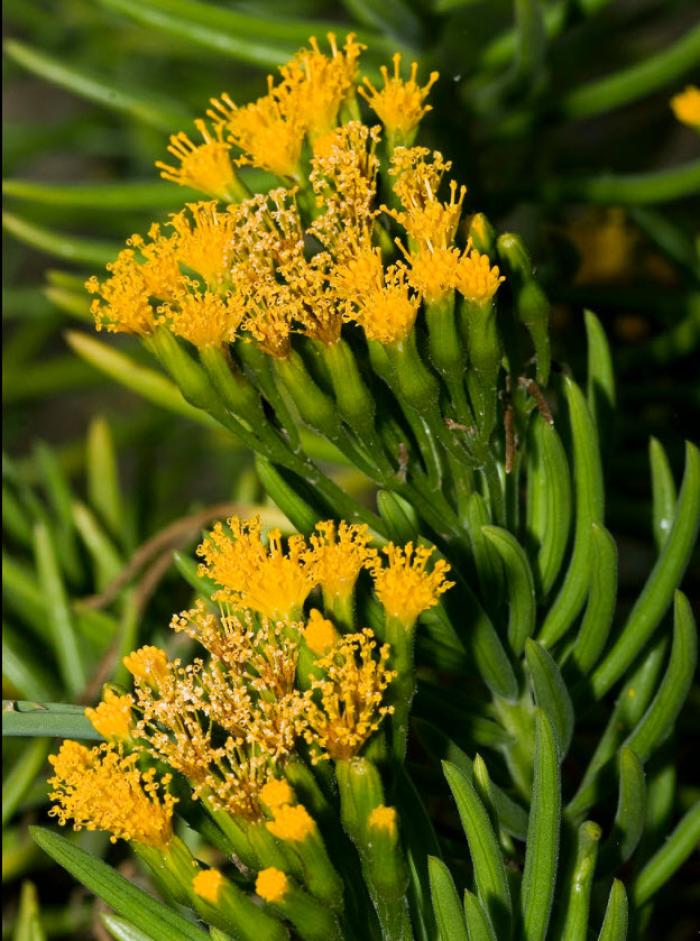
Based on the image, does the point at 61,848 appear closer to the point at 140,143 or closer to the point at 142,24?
the point at 142,24

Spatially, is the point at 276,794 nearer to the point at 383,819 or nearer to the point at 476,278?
the point at 383,819

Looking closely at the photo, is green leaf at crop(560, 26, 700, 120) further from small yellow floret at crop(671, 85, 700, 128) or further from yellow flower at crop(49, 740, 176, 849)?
yellow flower at crop(49, 740, 176, 849)

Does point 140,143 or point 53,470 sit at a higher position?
point 140,143

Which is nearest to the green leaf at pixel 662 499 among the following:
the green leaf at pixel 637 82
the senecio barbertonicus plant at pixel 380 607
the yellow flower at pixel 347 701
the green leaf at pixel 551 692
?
the senecio barbertonicus plant at pixel 380 607

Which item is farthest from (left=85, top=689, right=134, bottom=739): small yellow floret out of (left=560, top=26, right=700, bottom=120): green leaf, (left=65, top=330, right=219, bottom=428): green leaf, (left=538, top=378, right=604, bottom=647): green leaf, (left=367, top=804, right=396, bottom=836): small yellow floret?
(left=560, top=26, right=700, bottom=120): green leaf

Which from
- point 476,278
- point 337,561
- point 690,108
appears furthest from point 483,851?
point 690,108

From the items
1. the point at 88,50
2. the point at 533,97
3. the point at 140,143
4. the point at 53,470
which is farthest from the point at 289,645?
the point at 88,50
